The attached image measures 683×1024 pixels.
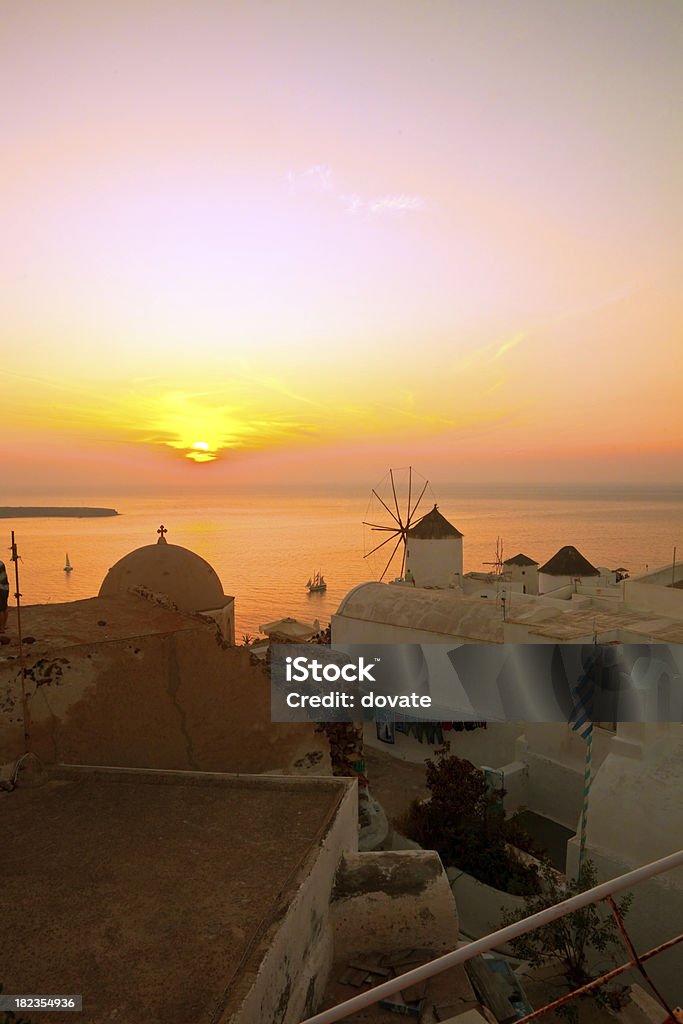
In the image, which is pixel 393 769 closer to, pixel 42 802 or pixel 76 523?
pixel 42 802

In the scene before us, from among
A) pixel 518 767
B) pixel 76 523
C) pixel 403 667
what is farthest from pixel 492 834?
pixel 76 523

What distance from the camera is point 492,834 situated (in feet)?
29.4

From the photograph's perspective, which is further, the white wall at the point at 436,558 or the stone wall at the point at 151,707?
the white wall at the point at 436,558

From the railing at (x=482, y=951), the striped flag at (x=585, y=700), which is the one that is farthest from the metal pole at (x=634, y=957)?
the striped flag at (x=585, y=700)

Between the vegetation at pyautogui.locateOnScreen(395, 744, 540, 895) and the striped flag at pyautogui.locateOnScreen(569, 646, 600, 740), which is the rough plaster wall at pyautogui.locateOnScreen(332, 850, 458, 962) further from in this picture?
the striped flag at pyautogui.locateOnScreen(569, 646, 600, 740)

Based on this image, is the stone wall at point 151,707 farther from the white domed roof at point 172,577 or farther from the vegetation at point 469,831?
the white domed roof at point 172,577

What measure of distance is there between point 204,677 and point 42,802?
1.55m

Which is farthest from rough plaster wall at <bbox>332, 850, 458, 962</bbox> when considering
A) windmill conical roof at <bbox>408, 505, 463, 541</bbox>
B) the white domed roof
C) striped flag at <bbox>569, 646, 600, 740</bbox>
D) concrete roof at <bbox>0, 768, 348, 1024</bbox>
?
windmill conical roof at <bbox>408, 505, 463, 541</bbox>

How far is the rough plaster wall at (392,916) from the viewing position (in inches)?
173

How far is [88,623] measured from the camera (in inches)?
241

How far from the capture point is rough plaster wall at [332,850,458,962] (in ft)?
14.4

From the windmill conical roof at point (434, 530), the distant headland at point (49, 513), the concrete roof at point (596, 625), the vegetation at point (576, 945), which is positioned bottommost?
the vegetation at point (576, 945)

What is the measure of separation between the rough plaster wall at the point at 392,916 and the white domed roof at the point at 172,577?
30.6 feet

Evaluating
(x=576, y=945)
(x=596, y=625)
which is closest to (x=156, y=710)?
(x=576, y=945)
